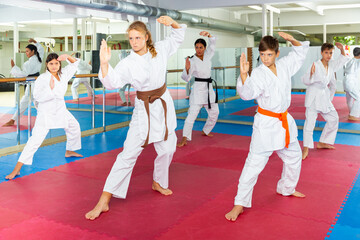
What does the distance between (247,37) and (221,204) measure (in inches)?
182

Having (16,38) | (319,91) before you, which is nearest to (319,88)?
(319,91)

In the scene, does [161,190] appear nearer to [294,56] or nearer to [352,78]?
[294,56]

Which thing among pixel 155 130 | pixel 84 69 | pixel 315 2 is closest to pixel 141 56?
pixel 155 130

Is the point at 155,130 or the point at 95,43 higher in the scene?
the point at 95,43

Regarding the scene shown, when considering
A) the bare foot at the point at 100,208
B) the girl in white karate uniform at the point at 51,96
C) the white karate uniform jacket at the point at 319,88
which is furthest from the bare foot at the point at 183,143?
the bare foot at the point at 100,208

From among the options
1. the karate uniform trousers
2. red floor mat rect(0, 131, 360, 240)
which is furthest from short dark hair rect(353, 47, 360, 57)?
the karate uniform trousers

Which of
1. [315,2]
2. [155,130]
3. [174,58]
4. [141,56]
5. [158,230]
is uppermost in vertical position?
[315,2]

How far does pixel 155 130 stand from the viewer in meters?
3.02

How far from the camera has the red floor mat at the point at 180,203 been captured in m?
2.56

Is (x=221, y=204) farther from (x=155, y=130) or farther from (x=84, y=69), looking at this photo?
(x=84, y=69)

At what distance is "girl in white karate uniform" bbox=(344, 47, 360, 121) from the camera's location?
592 cm

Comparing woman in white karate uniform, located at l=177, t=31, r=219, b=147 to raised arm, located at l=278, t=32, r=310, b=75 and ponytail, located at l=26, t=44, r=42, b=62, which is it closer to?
ponytail, located at l=26, t=44, r=42, b=62

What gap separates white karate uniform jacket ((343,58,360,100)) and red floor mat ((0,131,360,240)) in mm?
1966

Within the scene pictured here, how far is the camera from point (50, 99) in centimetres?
423
